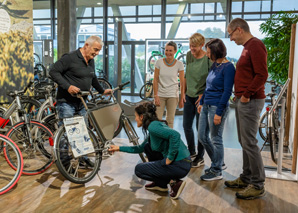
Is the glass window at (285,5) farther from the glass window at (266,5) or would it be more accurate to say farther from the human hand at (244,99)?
the human hand at (244,99)

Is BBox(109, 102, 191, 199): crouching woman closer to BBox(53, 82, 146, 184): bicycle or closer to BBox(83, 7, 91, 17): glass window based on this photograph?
BBox(53, 82, 146, 184): bicycle

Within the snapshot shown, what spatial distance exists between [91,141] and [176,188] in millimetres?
1037

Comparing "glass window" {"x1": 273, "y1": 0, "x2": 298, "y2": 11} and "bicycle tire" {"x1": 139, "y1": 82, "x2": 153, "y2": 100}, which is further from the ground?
"glass window" {"x1": 273, "y1": 0, "x2": 298, "y2": 11}

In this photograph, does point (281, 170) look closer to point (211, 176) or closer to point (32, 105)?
point (211, 176)

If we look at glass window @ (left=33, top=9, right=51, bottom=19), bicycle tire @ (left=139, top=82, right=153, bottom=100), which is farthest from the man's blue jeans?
glass window @ (left=33, top=9, right=51, bottom=19)

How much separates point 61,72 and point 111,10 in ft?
33.4

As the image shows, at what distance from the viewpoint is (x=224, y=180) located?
11.5 feet

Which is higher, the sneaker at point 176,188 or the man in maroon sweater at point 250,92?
the man in maroon sweater at point 250,92

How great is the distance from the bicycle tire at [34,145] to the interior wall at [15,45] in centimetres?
151

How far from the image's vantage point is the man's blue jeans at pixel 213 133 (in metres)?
3.26

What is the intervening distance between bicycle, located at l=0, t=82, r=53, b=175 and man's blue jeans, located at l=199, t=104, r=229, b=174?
5.46 feet

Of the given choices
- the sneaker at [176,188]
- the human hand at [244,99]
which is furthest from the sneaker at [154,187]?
the human hand at [244,99]

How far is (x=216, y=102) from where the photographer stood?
3.22m

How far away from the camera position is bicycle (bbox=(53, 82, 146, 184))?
320 cm
